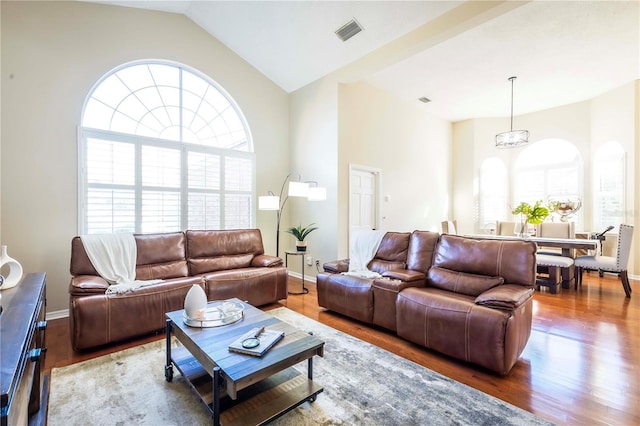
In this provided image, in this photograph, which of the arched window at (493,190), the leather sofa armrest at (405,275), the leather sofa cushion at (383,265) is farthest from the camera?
the arched window at (493,190)

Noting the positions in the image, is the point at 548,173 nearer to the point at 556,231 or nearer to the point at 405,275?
the point at 556,231

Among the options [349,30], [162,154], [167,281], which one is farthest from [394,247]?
[162,154]

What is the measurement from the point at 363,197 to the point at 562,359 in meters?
3.54

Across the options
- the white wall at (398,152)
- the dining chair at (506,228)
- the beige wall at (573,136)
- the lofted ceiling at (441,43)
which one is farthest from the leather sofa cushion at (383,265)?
the beige wall at (573,136)

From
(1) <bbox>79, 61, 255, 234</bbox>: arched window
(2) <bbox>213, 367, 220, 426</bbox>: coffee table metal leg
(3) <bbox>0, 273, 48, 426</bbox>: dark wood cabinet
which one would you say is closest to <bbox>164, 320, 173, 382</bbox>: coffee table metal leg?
(3) <bbox>0, 273, 48, 426</bbox>: dark wood cabinet

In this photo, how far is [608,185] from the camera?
5.55m

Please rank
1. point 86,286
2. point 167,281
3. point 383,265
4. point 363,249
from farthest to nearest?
point 363,249
point 383,265
point 167,281
point 86,286

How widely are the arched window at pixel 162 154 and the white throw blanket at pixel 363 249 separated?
214 cm

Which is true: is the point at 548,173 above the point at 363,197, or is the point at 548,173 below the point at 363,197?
above

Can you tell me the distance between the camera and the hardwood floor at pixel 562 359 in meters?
1.84

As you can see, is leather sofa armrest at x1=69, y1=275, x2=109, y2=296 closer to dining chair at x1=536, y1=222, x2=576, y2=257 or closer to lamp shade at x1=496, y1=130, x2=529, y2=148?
lamp shade at x1=496, y1=130, x2=529, y2=148

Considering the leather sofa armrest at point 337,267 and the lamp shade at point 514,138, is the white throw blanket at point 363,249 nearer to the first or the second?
the leather sofa armrest at point 337,267

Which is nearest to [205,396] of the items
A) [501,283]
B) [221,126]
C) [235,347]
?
[235,347]

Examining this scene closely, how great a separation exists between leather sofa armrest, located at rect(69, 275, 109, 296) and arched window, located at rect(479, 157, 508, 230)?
304 inches
